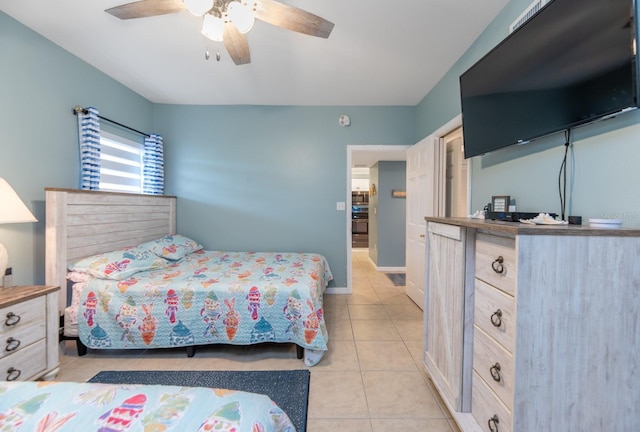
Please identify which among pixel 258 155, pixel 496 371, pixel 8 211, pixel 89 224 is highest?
pixel 258 155

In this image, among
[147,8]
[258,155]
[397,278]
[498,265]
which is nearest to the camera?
[498,265]

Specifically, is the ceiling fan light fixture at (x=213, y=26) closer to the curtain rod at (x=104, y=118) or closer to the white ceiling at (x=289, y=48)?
the white ceiling at (x=289, y=48)

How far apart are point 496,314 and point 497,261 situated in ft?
0.73

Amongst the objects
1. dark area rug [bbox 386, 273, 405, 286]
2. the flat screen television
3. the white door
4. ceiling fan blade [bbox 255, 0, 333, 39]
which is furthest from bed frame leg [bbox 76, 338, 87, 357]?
dark area rug [bbox 386, 273, 405, 286]

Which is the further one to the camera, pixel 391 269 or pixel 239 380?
pixel 391 269

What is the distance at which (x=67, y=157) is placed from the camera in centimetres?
244

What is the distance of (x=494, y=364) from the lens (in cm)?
117

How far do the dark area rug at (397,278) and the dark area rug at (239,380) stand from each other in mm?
2677

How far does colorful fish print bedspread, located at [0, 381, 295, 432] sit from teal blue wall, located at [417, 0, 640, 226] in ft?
5.17

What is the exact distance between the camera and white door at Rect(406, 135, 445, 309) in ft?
9.87

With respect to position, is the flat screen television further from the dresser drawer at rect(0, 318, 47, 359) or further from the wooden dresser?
the dresser drawer at rect(0, 318, 47, 359)

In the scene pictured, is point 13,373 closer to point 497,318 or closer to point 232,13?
point 232,13

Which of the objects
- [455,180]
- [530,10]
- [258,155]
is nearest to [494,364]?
[530,10]

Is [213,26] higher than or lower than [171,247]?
higher
